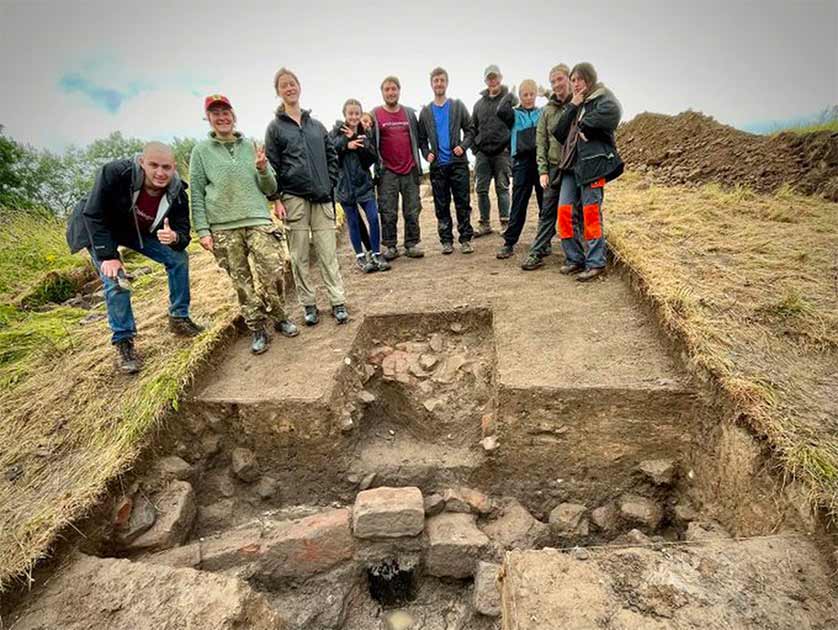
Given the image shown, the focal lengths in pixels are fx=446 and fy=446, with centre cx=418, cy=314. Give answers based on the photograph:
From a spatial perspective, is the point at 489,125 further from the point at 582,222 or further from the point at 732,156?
the point at 732,156

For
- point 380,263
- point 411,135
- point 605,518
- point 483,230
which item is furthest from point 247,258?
point 483,230

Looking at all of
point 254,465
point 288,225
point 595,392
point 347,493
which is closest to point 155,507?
point 254,465

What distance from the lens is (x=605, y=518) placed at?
312 centimetres

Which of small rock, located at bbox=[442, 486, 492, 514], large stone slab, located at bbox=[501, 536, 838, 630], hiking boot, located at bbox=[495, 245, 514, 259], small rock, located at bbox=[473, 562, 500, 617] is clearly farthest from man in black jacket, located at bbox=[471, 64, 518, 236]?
large stone slab, located at bbox=[501, 536, 838, 630]

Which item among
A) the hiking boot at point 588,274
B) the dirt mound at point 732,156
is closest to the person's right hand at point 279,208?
the hiking boot at point 588,274

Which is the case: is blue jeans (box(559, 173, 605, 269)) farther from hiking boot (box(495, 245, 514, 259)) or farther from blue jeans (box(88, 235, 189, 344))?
blue jeans (box(88, 235, 189, 344))

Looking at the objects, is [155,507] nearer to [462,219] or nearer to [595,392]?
[595,392]

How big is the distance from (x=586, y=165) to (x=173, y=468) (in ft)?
13.7

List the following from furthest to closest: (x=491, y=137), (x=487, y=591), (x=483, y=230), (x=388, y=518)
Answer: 1. (x=483, y=230)
2. (x=491, y=137)
3. (x=388, y=518)
4. (x=487, y=591)

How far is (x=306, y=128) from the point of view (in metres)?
3.87

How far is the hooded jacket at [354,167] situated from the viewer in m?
4.91

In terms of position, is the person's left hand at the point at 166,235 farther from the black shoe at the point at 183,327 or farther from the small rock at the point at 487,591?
the small rock at the point at 487,591

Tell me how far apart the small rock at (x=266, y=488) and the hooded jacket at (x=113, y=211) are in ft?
6.78

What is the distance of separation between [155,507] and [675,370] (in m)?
3.71
